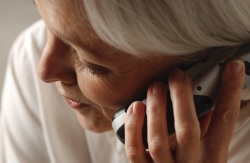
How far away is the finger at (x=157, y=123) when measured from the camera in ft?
1.96

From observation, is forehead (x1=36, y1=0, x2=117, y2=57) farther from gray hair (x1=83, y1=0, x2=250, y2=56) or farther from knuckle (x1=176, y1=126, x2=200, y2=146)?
knuckle (x1=176, y1=126, x2=200, y2=146)

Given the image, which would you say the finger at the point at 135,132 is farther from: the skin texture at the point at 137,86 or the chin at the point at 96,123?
the chin at the point at 96,123

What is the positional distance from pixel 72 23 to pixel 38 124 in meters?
0.50

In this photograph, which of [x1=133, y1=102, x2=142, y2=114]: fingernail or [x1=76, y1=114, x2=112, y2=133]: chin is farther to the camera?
[x1=76, y1=114, x2=112, y2=133]: chin

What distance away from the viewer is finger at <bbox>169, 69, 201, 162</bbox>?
0.58 metres

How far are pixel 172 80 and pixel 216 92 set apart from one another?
6cm

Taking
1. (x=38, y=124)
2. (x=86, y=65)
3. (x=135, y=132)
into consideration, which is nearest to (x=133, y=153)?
(x=135, y=132)

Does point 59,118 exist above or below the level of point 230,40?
below

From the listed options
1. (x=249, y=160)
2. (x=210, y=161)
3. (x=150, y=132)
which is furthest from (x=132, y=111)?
(x=249, y=160)

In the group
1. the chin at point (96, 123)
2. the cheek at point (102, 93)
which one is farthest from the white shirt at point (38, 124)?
the cheek at point (102, 93)

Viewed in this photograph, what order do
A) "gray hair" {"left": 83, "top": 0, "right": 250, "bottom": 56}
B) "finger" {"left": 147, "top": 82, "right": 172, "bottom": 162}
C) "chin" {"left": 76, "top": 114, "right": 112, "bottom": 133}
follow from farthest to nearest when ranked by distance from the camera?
"chin" {"left": 76, "top": 114, "right": 112, "bottom": 133}
"finger" {"left": 147, "top": 82, "right": 172, "bottom": 162}
"gray hair" {"left": 83, "top": 0, "right": 250, "bottom": 56}

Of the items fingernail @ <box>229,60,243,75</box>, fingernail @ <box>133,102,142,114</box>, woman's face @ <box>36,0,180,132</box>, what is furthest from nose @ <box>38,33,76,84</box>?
fingernail @ <box>229,60,243,75</box>

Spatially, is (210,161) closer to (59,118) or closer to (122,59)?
(122,59)

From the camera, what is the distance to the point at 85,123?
2.56 feet
